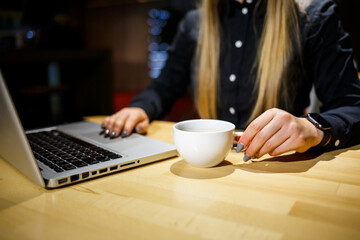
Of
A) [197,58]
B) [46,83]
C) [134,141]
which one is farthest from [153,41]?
[134,141]

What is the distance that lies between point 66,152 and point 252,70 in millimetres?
815

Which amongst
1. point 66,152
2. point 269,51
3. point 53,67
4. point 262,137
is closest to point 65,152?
point 66,152

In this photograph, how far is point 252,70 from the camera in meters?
1.26

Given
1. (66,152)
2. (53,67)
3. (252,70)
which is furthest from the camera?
(53,67)

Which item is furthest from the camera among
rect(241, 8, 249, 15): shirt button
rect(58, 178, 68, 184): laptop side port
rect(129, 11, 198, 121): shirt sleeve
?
rect(129, 11, 198, 121): shirt sleeve

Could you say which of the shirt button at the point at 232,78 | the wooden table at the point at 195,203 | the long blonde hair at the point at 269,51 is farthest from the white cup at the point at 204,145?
the shirt button at the point at 232,78

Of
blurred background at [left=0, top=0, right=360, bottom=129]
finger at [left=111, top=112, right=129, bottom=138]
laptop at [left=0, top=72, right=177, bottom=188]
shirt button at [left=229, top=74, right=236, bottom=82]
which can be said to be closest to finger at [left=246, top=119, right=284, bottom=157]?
laptop at [left=0, top=72, right=177, bottom=188]

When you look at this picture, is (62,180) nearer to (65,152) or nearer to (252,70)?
(65,152)

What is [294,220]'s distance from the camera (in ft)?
1.51

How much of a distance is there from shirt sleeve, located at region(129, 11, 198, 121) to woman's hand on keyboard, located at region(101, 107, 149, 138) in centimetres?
36

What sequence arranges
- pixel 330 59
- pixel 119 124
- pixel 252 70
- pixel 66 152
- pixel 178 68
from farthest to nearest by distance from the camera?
1. pixel 178 68
2. pixel 252 70
3. pixel 330 59
4. pixel 119 124
5. pixel 66 152

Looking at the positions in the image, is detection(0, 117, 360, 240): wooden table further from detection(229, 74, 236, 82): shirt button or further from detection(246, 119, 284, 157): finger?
detection(229, 74, 236, 82): shirt button

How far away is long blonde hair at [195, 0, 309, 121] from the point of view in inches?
42.4

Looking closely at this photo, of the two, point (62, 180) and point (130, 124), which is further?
point (130, 124)
